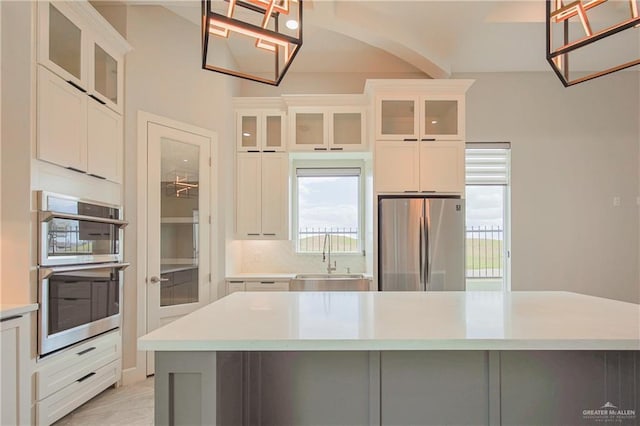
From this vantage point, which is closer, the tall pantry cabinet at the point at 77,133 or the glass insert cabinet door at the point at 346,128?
the tall pantry cabinet at the point at 77,133

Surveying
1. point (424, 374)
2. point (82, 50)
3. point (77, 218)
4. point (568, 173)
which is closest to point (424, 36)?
point (568, 173)

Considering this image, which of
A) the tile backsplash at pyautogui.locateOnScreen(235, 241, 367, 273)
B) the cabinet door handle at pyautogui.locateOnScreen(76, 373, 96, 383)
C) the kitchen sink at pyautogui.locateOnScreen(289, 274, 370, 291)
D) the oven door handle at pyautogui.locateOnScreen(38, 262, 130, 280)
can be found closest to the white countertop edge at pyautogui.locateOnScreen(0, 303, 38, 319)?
the oven door handle at pyautogui.locateOnScreen(38, 262, 130, 280)

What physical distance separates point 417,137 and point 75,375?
3.39 m

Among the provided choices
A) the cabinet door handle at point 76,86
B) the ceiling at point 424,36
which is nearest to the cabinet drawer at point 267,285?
the cabinet door handle at point 76,86

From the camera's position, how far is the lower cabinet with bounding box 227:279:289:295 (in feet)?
12.7

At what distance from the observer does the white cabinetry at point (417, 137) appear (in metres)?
3.67

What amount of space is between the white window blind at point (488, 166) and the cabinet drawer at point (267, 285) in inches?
94.1

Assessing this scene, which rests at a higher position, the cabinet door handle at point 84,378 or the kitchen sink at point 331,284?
the kitchen sink at point 331,284

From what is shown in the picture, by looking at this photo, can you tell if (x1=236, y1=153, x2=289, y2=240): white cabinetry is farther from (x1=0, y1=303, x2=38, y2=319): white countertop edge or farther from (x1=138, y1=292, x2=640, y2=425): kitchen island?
(x1=138, y1=292, x2=640, y2=425): kitchen island

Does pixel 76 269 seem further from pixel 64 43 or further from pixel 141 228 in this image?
pixel 64 43

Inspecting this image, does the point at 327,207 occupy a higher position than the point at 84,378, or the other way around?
the point at 327,207

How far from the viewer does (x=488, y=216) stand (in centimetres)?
439

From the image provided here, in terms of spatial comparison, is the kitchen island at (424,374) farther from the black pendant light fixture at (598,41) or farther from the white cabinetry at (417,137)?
the white cabinetry at (417,137)

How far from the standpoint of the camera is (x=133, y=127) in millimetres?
3135
